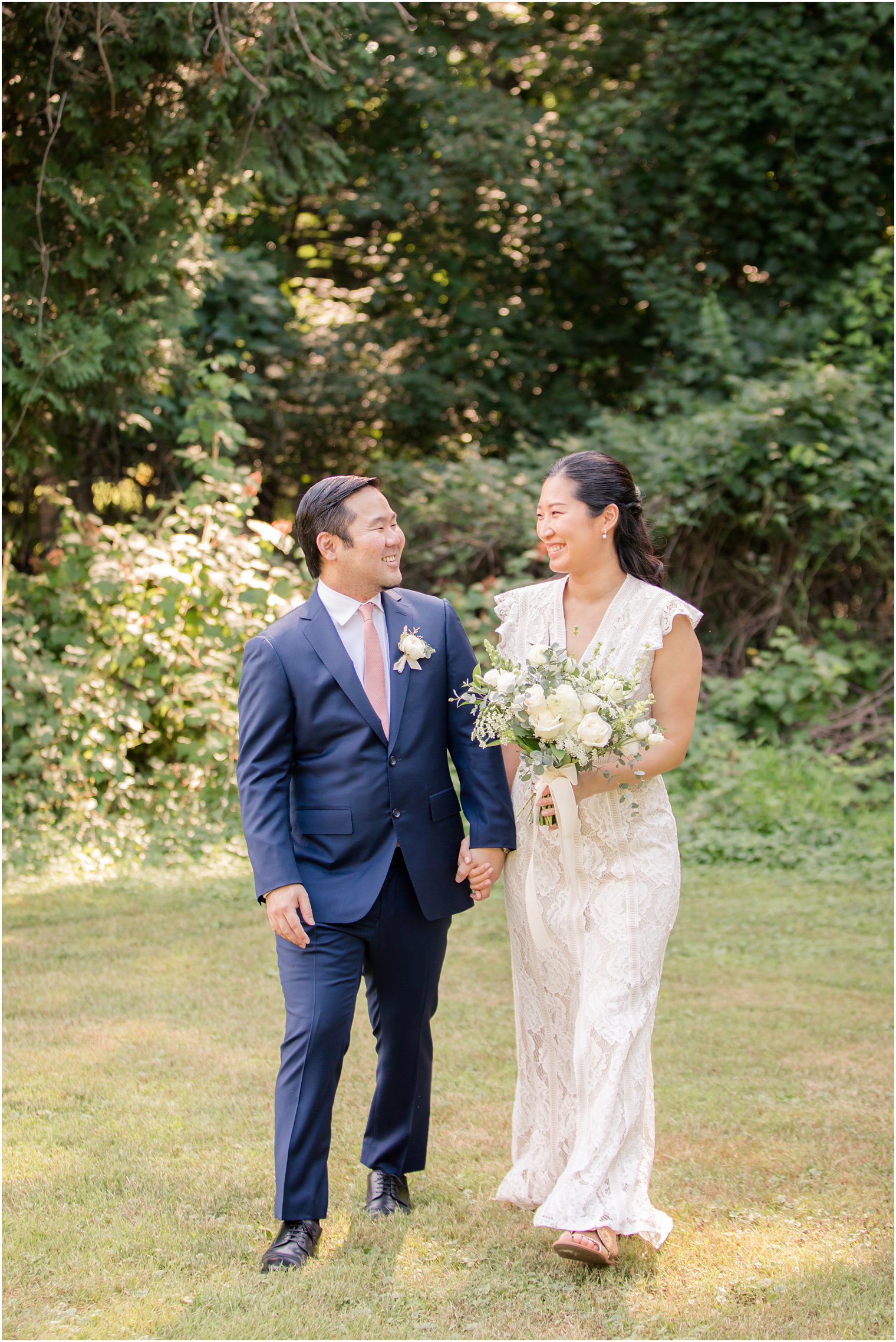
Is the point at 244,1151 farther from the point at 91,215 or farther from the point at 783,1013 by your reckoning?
the point at 91,215

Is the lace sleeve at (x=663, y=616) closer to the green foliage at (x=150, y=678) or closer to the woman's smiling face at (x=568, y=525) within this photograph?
the woman's smiling face at (x=568, y=525)

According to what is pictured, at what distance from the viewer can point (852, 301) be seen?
10.3 metres

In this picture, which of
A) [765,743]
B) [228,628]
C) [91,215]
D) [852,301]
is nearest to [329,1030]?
[228,628]

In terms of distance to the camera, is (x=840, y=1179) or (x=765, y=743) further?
(x=765, y=743)

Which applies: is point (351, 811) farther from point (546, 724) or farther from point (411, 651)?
point (546, 724)

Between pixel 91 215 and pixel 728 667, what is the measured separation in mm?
5684

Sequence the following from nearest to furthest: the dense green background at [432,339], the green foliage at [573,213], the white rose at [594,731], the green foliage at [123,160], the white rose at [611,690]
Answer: the white rose at [594,731]
the white rose at [611,690]
the green foliage at [123,160]
the dense green background at [432,339]
the green foliage at [573,213]

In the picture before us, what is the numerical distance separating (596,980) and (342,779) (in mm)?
840

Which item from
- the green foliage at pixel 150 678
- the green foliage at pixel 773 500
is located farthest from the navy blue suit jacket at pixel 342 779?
the green foliage at pixel 773 500

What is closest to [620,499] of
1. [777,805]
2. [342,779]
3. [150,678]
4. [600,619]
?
[600,619]

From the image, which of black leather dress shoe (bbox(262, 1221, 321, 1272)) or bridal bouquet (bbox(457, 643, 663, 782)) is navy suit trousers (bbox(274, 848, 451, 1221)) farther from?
bridal bouquet (bbox(457, 643, 663, 782))

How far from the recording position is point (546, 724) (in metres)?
3.01

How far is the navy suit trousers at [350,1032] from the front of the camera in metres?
3.29

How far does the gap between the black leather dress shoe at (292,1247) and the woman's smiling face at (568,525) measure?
1.85 meters
